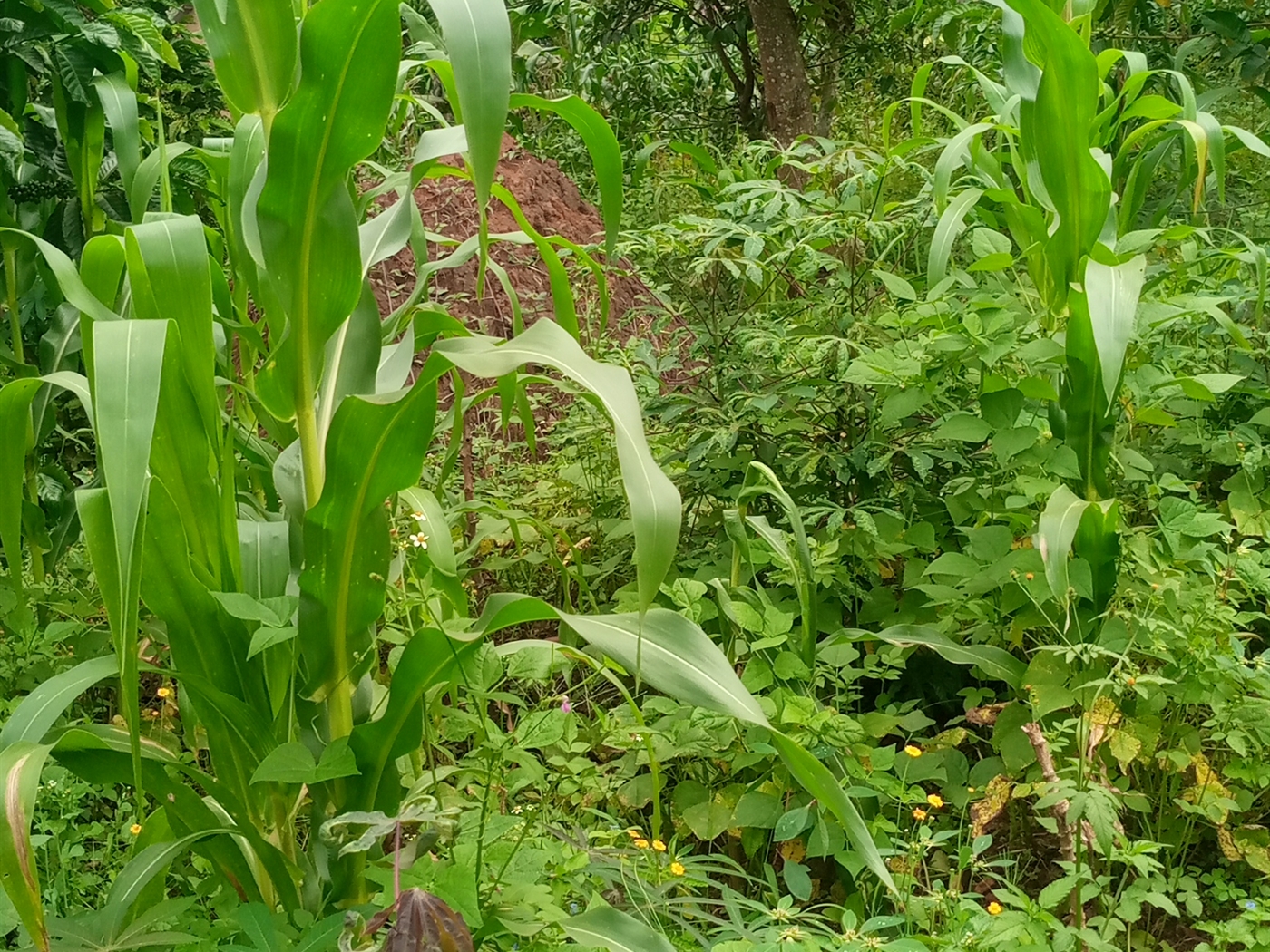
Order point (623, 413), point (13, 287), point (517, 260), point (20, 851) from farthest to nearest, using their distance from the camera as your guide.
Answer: point (517, 260)
point (13, 287)
point (623, 413)
point (20, 851)

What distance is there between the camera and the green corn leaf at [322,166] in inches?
36.0

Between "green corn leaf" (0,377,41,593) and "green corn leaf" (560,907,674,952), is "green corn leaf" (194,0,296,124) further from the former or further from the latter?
"green corn leaf" (560,907,674,952)

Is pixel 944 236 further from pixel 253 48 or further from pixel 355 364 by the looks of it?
pixel 253 48

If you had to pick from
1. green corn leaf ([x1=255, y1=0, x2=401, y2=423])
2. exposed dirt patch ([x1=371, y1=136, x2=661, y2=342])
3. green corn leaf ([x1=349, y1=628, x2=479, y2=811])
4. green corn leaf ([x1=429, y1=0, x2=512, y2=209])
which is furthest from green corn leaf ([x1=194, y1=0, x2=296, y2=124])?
exposed dirt patch ([x1=371, y1=136, x2=661, y2=342])

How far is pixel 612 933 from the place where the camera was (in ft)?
3.44

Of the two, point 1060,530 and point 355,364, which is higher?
point 355,364

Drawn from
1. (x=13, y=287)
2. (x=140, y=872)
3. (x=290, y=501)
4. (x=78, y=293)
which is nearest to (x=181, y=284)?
(x=78, y=293)

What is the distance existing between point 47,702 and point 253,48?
680mm

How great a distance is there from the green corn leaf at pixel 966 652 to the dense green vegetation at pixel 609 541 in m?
0.01

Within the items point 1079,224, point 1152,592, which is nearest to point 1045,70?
point 1079,224

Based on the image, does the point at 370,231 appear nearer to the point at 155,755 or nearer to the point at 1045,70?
the point at 155,755

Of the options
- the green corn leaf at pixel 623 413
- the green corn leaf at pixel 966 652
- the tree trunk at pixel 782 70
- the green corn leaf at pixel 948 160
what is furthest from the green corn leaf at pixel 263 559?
the tree trunk at pixel 782 70

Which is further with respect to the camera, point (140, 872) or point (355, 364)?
point (355, 364)

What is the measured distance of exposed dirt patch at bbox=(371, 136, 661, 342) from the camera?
10.0 ft
